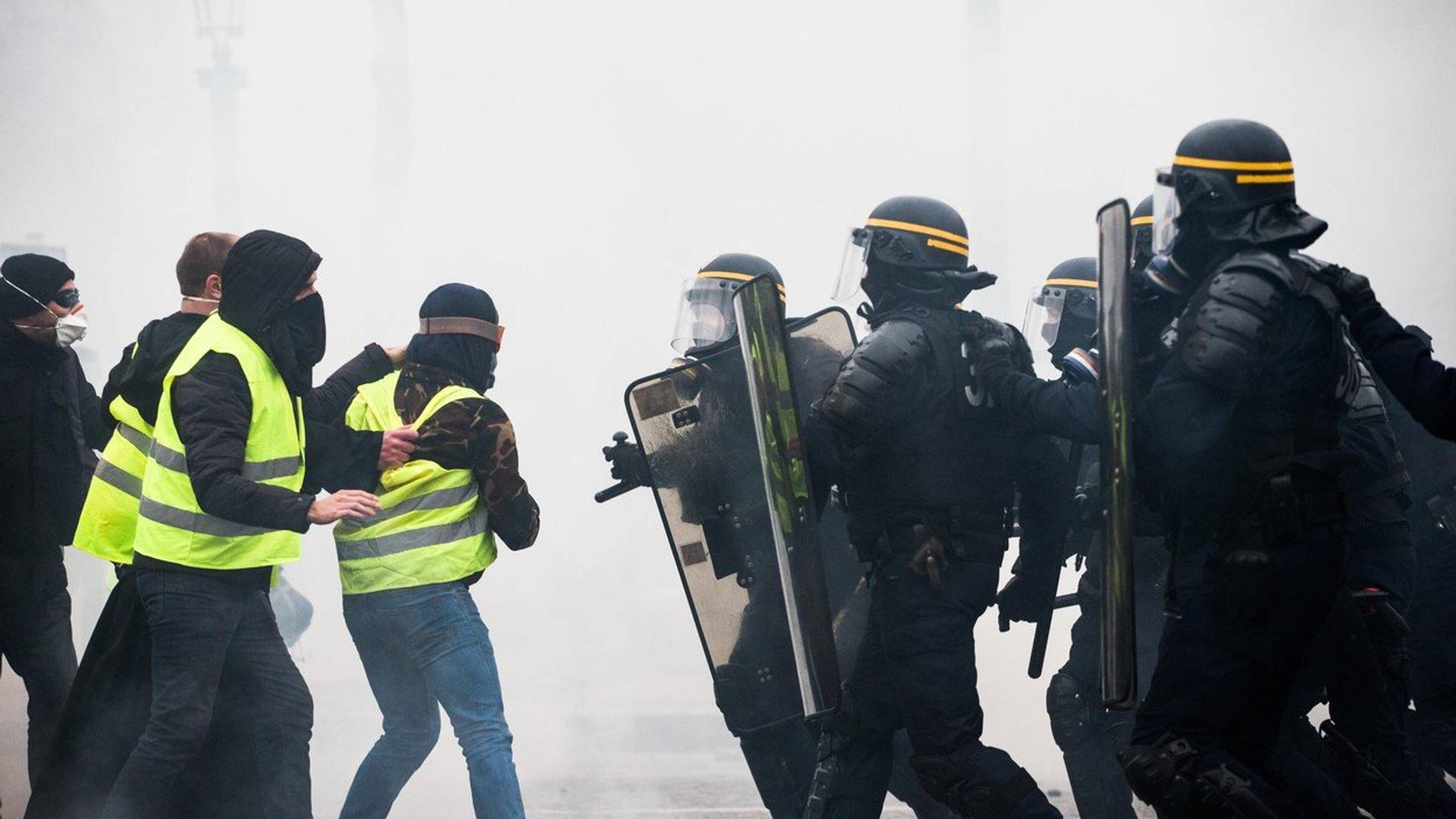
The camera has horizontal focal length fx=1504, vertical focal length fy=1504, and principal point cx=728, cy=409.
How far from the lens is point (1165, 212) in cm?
300

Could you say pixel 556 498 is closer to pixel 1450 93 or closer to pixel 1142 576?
pixel 1450 93

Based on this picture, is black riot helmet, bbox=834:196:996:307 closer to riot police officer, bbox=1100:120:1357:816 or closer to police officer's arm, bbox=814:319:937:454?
police officer's arm, bbox=814:319:937:454

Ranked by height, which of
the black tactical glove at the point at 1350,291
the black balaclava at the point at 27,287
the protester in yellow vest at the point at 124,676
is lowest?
the protester in yellow vest at the point at 124,676

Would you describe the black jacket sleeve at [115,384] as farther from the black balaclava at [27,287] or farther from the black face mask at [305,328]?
the black balaclava at [27,287]

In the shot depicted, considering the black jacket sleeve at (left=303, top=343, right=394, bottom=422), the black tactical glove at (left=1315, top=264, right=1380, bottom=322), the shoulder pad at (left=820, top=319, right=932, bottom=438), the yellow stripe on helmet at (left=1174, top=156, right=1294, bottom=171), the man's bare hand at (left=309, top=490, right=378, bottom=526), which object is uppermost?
the yellow stripe on helmet at (left=1174, top=156, right=1294, bottom=171)

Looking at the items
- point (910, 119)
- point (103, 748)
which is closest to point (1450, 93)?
point (910, 119)

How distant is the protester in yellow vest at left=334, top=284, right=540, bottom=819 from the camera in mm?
3539

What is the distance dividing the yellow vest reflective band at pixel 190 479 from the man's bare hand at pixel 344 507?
0.43ft

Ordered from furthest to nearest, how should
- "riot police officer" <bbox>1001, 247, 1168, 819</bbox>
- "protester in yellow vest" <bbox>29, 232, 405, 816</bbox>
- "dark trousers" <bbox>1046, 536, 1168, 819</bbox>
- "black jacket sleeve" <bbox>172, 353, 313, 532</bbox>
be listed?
"dark trousers" <bbox>1046, 536, 1168, 819</bbox>, "riot police officer" <bbox>1001, 247, 1168, 819</bbox>, "protester in yellow vest" <bbox>29, 232, 405, 816</bbox>, "black jacket sleeve" <bbox>172, 353, 313, 532</bbox>

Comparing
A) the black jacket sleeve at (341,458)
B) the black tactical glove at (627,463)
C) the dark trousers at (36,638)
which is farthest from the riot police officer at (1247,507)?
the dark trousers at (36,638)

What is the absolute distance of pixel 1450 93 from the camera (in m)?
8.84

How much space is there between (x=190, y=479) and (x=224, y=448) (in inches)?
4.1

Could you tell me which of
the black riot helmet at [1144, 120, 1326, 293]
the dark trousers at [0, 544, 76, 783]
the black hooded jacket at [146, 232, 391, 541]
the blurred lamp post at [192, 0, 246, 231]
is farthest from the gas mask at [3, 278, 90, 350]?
the blurred lamp post at [192, 0, 246, 231]

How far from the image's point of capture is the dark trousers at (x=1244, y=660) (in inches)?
107
